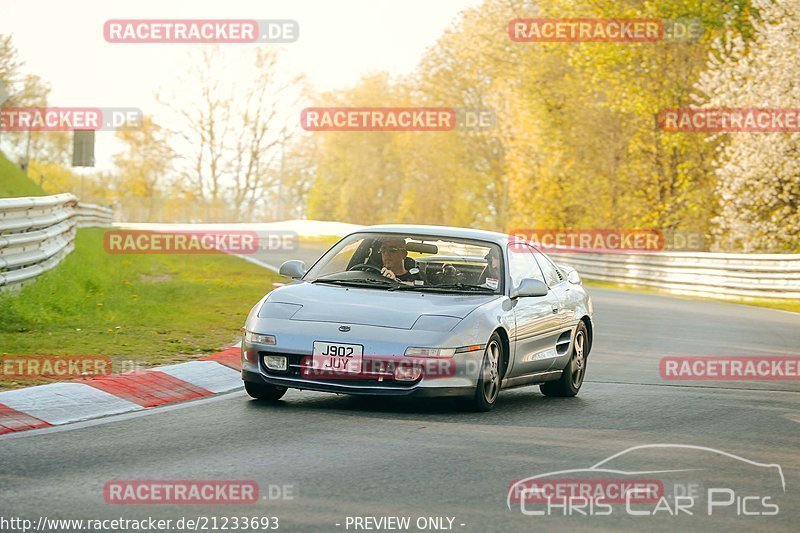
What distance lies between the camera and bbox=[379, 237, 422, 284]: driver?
35.2ft

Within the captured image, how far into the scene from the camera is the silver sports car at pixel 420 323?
31.0 feet

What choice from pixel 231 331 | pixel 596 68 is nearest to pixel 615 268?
pixel 596 68

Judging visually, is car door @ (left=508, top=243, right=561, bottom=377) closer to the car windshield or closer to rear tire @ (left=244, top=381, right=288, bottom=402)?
the car windshield

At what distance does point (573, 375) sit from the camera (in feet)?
38.0

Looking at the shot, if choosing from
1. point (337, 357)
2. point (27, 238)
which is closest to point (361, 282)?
point (337, 357)

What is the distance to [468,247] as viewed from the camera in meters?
11.0

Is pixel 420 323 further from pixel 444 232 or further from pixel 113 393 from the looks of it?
pixel 113 393

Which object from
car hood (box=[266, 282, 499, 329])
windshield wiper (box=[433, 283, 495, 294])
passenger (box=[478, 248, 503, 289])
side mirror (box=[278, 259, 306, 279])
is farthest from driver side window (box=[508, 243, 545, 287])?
side mirror (box=[278, 259, 306, 279])

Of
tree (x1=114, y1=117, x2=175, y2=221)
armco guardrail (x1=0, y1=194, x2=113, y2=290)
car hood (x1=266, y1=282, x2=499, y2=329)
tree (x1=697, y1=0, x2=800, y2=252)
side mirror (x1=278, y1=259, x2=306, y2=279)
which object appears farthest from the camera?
tree (x1=114, y1=117, x2=175, y2=221)

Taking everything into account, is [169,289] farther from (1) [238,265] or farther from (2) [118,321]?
(1) [238,265]

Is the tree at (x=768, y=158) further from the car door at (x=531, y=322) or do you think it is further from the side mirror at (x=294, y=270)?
the side mirror at (x=294, y=270)

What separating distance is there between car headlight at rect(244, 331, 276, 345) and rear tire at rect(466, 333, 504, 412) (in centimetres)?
158

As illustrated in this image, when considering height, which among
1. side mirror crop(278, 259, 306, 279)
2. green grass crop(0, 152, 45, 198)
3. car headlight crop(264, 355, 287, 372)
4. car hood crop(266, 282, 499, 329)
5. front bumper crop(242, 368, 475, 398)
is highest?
green grass crop(0, 152, 45, 198)

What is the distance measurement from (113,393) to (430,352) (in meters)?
2.47
